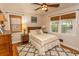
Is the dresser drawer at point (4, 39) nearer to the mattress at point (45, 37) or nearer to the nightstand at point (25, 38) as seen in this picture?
the nightstand at point (25, 38)

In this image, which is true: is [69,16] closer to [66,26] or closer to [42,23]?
[66,26]

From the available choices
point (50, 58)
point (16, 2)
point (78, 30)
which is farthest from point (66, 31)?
point (16, 2)

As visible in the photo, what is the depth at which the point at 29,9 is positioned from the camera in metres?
1.16

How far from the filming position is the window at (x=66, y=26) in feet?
3.56

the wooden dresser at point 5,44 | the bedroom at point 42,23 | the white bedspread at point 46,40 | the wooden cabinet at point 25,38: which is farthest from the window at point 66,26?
the wooden dresser at point 5,44

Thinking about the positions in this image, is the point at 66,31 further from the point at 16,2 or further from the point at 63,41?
the point at 16,2

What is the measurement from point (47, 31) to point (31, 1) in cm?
58

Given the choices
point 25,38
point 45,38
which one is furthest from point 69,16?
point 25,38

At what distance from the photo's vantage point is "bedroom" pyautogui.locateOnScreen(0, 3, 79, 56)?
3.46 feet

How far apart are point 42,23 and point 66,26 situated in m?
0.37

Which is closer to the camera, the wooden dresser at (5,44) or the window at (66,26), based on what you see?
the window at (66,26)

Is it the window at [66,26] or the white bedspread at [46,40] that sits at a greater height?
the window at [66,26]

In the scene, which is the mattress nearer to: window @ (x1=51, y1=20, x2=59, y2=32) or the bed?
the bed

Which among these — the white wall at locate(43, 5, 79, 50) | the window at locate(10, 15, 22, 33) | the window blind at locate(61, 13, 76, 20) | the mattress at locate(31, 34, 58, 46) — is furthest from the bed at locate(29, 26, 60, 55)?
the window blind at locate(61, 13, 76, 20)
